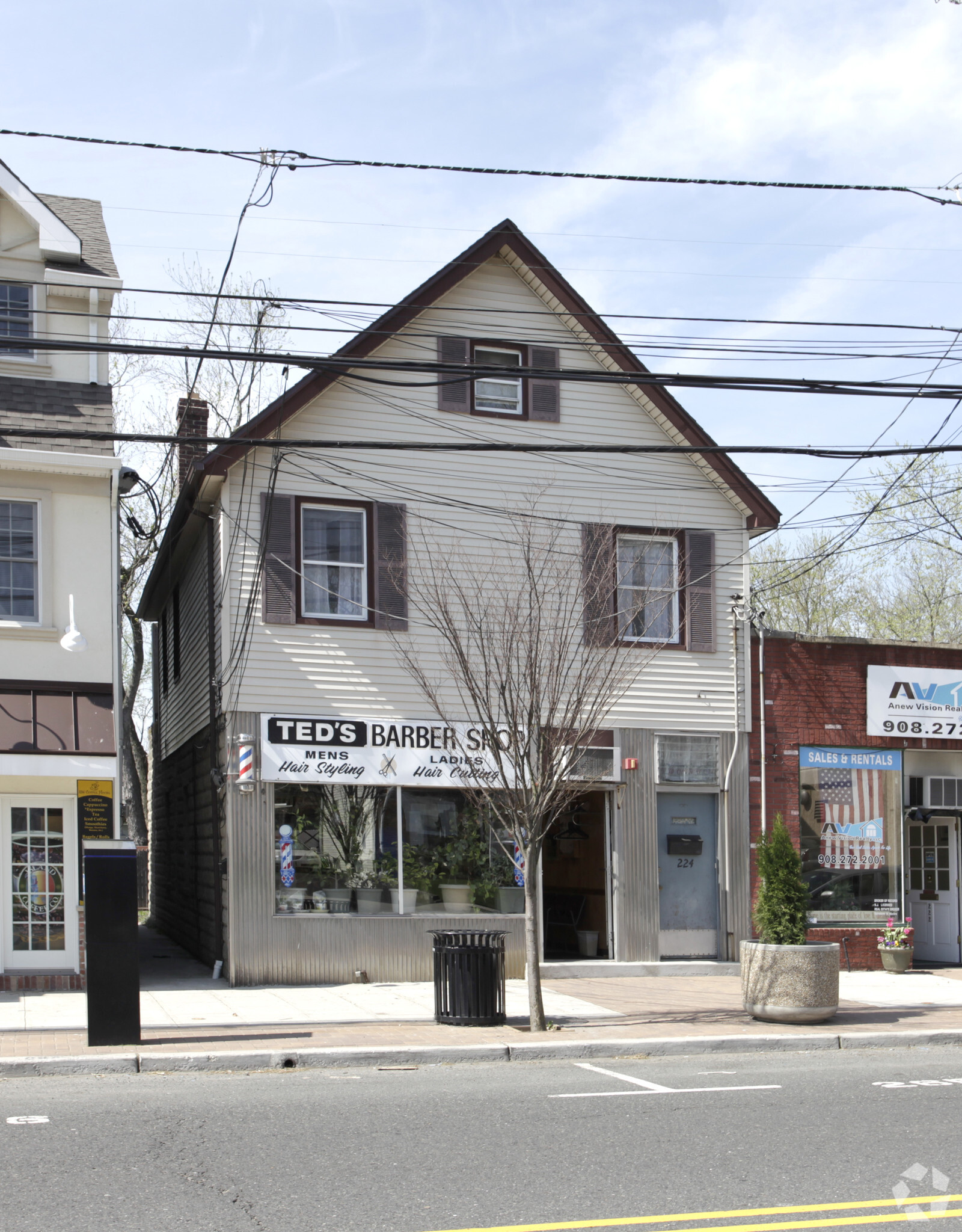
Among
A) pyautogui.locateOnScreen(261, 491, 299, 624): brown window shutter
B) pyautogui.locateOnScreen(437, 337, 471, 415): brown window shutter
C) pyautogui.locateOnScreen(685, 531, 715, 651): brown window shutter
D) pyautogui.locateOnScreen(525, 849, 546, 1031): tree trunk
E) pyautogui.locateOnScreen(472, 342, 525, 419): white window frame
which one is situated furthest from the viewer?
pyautogui.locateOnScreen(685, 531, 715, 651): brown window shutter

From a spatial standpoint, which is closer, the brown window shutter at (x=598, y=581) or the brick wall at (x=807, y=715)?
the brown window shutter at (x=598, y=581)

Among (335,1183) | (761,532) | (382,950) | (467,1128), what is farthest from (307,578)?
(335,1183)

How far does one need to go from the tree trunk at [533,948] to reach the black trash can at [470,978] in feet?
0.99

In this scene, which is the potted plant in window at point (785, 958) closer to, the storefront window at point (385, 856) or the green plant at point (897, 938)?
the storefront window at point (385, 856)

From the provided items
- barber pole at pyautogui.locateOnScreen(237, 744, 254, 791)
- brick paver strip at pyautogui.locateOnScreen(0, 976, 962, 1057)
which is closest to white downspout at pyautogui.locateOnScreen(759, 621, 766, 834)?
brick paver strip at pyautogui.locateOnScreen(0, 976, 962, 1057)

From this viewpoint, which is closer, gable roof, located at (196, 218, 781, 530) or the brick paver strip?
the brick paver strip

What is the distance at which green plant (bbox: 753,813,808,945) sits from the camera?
13.3 metres

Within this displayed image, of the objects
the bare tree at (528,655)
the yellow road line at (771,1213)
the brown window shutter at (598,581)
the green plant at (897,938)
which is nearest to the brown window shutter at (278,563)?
the bare tree at (528,655)

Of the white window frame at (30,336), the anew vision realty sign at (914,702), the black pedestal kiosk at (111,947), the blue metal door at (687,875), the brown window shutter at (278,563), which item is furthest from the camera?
the anew vision realty sign at (914,702)

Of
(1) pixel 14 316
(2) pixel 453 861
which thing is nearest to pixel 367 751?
(2) pixel 453 861

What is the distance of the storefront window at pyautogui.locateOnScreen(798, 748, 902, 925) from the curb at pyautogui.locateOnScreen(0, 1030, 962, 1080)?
210 inches

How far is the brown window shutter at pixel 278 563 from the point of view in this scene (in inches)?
634

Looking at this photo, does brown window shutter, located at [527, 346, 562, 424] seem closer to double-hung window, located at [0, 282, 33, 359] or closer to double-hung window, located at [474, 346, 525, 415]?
double-hung window, located at [474, 346, 525, 415]

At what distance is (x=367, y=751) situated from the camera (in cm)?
1627
